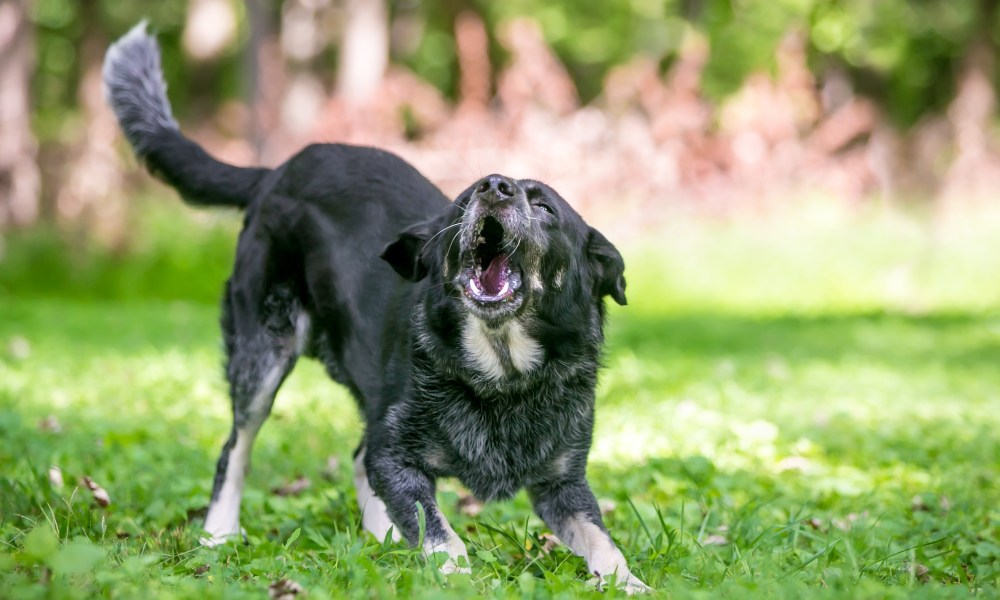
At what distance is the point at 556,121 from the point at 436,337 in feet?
47.0

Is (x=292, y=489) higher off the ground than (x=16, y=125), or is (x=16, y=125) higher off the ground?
(x=16, y=125)

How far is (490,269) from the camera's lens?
4.34 m

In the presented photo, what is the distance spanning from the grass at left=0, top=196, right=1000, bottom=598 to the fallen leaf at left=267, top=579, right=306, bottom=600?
53 millimetres

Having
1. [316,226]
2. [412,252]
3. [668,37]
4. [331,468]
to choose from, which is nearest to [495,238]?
[412,252]

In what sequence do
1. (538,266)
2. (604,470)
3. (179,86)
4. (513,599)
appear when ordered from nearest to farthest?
1. (513,599)
2. (538,266)
3. (604,470)
4. (179,86)

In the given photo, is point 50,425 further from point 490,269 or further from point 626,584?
point 626,584

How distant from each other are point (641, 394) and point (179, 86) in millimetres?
39376

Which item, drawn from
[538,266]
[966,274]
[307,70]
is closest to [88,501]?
[538,266]

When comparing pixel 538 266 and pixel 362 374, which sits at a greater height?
pixel 538 266

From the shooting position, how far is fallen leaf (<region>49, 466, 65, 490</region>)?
4.65 meters

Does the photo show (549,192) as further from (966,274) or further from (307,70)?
(307,70)

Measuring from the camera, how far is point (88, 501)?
4570mm

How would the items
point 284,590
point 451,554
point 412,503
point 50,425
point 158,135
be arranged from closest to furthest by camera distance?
point 284,590 < point 451,554 < point 412,503 < point 158,135 < point 50,425

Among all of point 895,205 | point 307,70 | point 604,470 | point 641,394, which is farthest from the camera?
point 307,70
